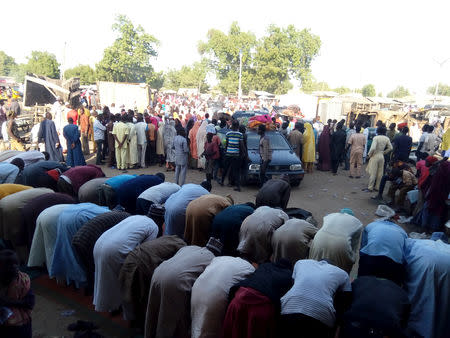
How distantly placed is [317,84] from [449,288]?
81853 mm

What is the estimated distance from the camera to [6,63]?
344 ft

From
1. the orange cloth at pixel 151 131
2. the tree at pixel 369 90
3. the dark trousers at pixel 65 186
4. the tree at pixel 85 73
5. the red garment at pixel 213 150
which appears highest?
the tree at pixel 369 90

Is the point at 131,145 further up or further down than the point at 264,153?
further down

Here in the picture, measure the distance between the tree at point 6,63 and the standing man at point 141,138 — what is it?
4044 inches

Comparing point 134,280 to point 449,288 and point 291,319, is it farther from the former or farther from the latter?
point 449,288

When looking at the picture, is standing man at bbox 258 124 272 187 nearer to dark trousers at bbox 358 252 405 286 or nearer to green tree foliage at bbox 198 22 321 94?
dark trousers at bbox 358 252 405 286

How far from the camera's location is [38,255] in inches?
188

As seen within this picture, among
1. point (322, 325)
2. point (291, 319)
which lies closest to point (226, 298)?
point (291, 319)

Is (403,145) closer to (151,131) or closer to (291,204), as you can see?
(291,204)

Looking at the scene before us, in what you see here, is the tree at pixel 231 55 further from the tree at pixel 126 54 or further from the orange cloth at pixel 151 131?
the orange cloth at pixel 151 131

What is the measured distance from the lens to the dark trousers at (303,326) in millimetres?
2945

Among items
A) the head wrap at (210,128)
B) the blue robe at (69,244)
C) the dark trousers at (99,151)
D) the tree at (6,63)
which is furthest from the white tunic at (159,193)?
the tree at (6,63)

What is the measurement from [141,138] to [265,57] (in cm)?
4290

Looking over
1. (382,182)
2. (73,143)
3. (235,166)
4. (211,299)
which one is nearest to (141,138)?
(73,143)
